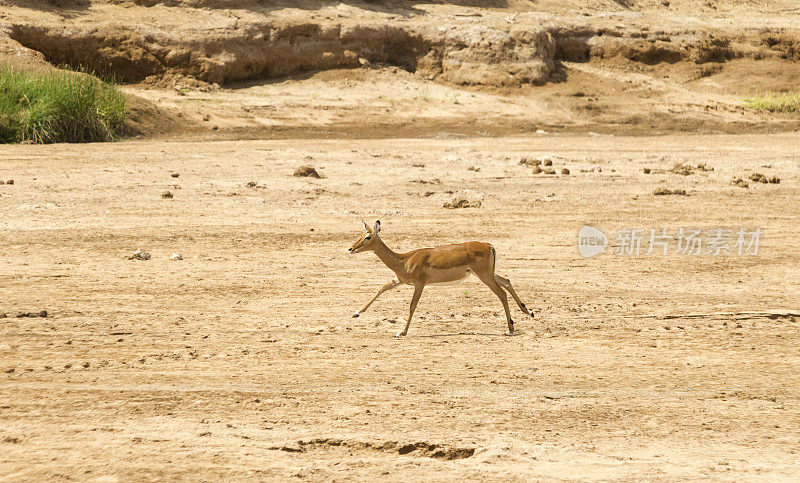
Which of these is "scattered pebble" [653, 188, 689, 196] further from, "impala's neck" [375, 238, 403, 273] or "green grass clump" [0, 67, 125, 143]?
"green grass clump" [0, 67, 125, 143]

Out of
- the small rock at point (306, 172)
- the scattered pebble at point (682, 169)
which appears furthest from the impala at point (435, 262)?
the scattered pebble at point (682, 169)

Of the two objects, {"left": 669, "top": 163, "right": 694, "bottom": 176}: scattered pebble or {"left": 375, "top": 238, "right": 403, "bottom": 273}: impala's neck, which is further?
{"left": 669, "top": 163, "right": 694, "bottom": 176}: scattered pebble

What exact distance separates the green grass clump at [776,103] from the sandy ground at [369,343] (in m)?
12.2

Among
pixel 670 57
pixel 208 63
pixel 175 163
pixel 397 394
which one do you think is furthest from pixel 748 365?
pixel 670 57

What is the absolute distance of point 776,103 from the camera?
24641mm

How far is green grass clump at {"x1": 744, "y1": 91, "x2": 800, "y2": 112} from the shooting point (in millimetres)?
24453

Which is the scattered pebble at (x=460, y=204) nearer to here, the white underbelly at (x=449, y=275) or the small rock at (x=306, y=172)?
the small rock at (x=306, y=172)

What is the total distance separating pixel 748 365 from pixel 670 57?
22.8 meters

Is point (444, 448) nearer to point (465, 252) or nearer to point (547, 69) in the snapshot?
point (465, 252)

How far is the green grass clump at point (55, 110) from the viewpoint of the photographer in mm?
16531

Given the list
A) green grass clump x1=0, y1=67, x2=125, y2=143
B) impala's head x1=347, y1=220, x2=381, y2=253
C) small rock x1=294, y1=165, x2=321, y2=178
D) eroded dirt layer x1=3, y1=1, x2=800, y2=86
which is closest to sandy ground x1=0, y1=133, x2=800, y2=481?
impala's head x1=347, y1=220, x2=381, y2=253

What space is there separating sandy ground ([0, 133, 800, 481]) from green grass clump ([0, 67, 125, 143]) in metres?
3.56

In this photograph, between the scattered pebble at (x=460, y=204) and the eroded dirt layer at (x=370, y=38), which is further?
the eroded dirt layer at (x=370, y=38)

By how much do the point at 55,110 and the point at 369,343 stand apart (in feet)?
39.7
